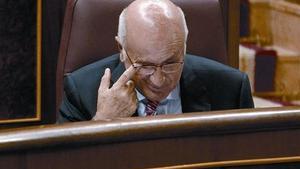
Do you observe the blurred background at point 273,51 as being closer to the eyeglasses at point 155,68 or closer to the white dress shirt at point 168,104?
the white dress shirt at point 168,104

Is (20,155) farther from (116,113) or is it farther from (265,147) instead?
(116,113)

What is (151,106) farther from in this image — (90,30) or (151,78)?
(90,30)

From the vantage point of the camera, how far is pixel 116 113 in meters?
1.60

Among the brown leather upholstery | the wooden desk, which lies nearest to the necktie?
the brown leather upholstery

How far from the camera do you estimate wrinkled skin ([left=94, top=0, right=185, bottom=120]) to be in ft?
5.12

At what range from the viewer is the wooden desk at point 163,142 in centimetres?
86

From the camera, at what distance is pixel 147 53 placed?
1.57 meters

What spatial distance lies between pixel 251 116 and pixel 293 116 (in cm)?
6

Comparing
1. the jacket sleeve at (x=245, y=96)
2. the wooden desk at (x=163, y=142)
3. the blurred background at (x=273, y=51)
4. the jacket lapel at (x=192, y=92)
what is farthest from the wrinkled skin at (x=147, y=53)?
the blurred background at (x=273, y=51)

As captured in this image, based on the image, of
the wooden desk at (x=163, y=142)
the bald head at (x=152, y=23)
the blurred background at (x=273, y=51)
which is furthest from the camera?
the blurred background at (x=273, y=51)

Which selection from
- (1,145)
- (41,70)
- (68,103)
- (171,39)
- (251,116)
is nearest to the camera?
(1,145)

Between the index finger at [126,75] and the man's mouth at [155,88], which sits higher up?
the index finger at [126,75]

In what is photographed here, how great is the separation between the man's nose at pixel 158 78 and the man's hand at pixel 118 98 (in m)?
0.05

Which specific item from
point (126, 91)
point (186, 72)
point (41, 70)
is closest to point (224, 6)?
point (41, 70)
